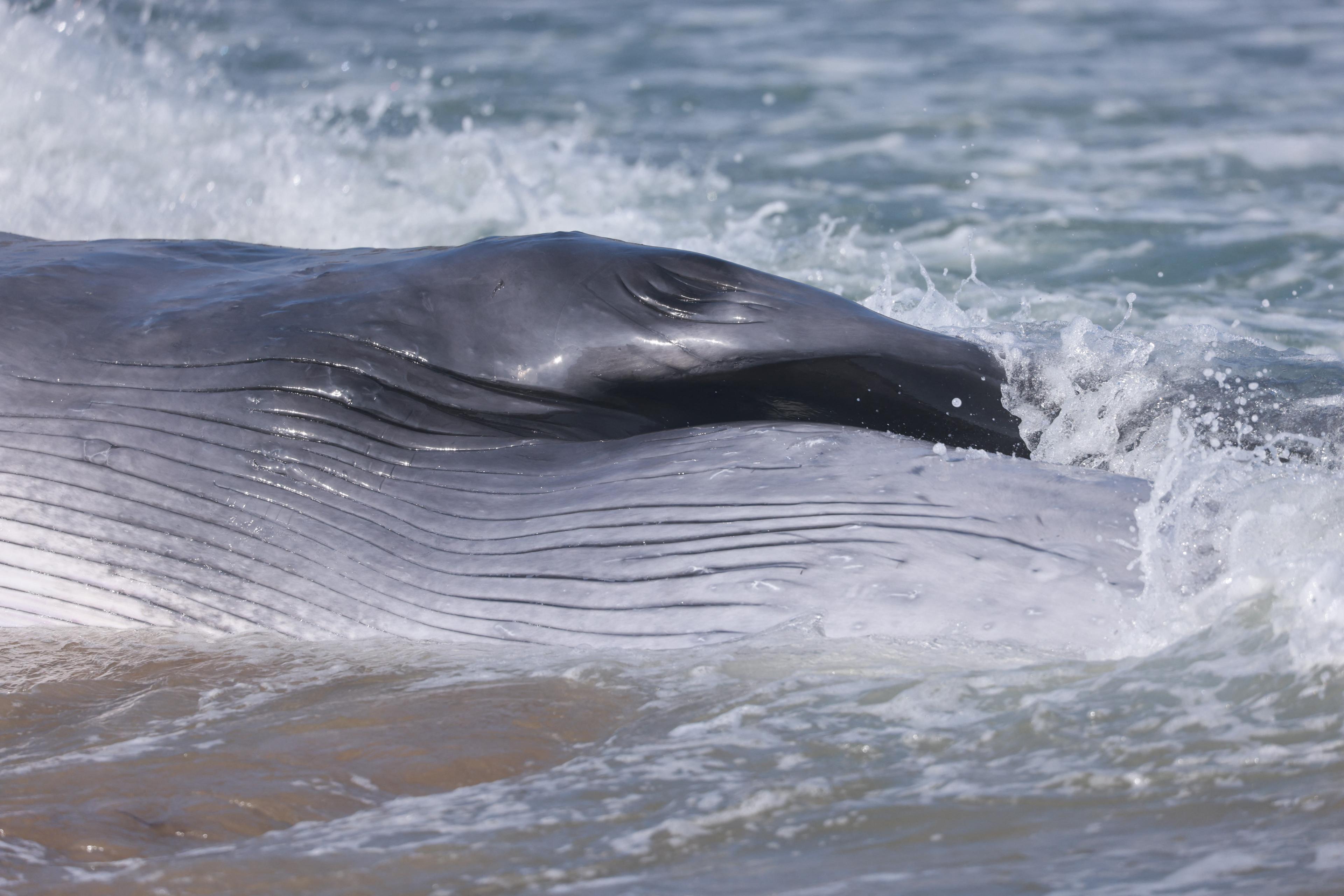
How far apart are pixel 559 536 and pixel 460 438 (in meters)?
0.41

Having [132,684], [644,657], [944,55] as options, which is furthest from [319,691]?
[944,55]

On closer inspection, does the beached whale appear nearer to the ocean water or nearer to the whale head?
the whale head

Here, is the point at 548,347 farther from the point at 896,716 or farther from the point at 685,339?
the point at 896,716

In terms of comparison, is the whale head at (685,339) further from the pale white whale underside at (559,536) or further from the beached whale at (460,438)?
the pale white whale underside at (559,536)

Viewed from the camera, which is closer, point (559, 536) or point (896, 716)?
point (896, 716)

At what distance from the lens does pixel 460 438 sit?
370cm

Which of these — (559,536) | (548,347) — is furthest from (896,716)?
(548,347)

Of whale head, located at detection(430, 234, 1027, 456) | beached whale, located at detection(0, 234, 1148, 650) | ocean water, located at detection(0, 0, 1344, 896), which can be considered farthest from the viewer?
whale head, located at detection(430, 234, 1027, 456)

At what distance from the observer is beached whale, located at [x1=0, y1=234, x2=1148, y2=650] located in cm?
348

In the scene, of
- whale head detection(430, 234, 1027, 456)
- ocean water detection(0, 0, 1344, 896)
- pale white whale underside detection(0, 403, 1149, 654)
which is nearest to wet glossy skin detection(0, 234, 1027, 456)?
whale head detection(430, 234, 1027, 456)

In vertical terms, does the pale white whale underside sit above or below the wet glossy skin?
below

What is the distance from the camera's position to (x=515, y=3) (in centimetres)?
1457

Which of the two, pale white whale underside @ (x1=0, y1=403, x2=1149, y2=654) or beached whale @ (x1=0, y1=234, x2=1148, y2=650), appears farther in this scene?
beached whale @ (x1=0, y1=234, x2=1148, y2=650)

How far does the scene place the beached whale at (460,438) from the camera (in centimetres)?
348
